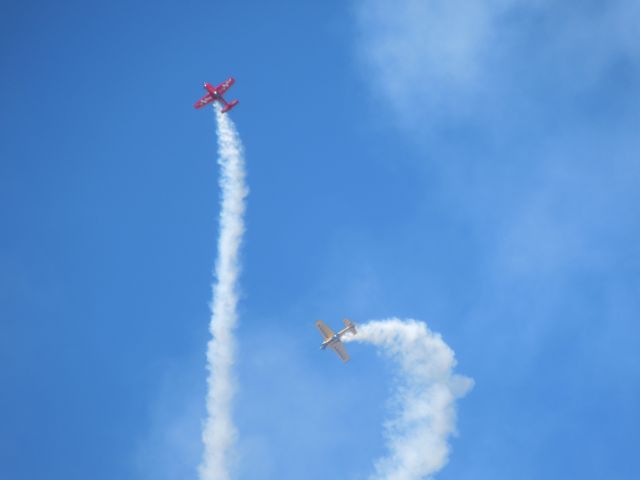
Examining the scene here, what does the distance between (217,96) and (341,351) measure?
102 feet

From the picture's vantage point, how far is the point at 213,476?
8969cm

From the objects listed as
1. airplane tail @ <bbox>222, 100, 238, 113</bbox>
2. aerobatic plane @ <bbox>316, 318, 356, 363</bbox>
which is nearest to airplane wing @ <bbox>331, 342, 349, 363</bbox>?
aerobatic plane @ <bbox>316, 318, 356, 363</bbox>

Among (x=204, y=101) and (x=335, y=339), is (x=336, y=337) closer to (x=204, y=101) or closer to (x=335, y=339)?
(x=335, y=339)

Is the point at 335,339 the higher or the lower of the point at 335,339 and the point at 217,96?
the lower

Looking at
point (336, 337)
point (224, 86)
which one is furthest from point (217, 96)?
point (336, 337)

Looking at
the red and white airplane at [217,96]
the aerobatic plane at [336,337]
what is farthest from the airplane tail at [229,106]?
the aerobatic plane at [336,337]

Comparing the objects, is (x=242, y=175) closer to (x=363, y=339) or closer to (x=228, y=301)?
(x=228, y=301)

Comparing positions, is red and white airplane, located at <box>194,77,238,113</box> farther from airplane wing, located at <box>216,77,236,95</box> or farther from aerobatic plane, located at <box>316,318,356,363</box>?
aerobatic plane, located at <box>316,318,356,363</box>

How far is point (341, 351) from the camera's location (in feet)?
304

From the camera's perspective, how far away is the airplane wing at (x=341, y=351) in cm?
9250

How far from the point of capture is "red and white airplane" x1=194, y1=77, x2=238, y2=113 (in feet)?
296

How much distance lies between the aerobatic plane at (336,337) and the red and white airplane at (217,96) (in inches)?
1002

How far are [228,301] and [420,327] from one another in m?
21.0

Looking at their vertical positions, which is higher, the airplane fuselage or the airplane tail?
the airplane tail
